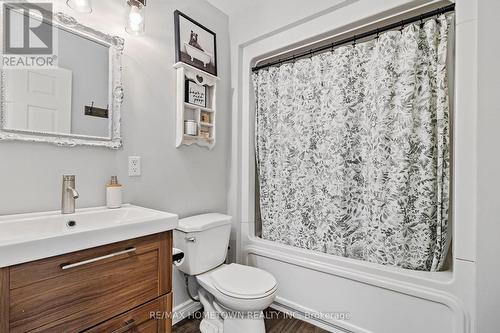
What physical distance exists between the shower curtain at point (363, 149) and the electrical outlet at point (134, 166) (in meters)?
0.98

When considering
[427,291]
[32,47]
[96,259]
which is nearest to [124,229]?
[96,259]

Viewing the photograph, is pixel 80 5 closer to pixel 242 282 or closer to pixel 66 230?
pixel 66 230

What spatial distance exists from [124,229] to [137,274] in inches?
8.6

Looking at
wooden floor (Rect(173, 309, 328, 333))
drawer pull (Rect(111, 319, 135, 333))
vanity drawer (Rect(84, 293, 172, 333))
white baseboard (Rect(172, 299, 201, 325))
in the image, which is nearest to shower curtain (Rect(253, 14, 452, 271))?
wooden floor (Rect(173, 309, 328, 333))

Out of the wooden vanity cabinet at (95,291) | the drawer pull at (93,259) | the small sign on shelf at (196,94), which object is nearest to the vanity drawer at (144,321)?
the wooden vanity cabinet at (95,291)

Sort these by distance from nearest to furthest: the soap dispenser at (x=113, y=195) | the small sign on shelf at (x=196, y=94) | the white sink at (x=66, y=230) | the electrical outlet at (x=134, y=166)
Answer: the white sink at (x=66, y=230), the soap dispenser at (x=113, y=195), the electrical outlet at (x=134, y=166), the small sign on shelf at (x=196, y=94)

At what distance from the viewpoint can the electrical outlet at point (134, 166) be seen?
58.3 inches

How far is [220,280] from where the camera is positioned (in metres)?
1.53

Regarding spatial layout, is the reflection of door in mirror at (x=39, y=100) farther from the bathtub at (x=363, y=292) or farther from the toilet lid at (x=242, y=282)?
the bathtub at (x=363, y=292)

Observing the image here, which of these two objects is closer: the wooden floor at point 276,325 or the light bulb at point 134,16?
the light bulb at point 134,16

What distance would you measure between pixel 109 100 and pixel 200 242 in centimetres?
102

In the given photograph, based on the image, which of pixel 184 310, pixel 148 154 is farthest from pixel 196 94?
pixel 184 310

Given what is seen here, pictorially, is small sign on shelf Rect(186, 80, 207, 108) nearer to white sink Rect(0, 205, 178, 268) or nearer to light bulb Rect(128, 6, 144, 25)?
light bulb Rect(128, 6, 144, 25)

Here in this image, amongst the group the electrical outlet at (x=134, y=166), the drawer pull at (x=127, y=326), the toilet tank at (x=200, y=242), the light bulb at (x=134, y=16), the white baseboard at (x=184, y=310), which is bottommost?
the white baseboard at (x=184, y=310)
